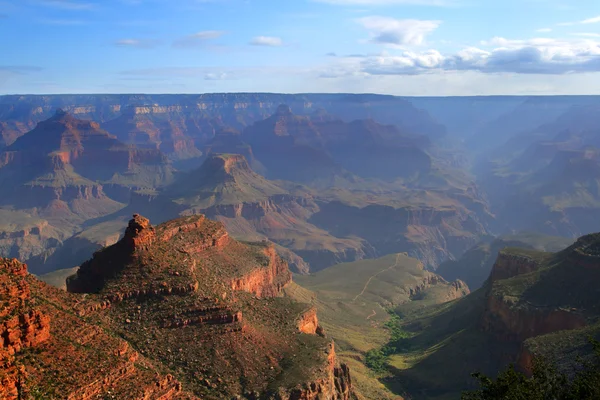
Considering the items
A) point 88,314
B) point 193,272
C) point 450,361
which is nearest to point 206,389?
point 88,314

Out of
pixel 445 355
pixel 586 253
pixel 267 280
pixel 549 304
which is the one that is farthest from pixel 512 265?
pixel 267 280

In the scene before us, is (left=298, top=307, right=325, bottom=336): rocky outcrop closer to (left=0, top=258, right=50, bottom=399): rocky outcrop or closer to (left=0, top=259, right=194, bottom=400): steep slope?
(left=0, top=259, right=194, bottom=400): steep slope

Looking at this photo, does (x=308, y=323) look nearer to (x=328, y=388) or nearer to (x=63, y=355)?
(x=328, y=388)

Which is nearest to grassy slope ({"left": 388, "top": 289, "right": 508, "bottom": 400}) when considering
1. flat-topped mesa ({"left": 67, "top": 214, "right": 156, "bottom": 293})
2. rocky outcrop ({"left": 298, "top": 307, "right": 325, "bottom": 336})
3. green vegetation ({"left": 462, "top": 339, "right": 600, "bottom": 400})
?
rocky outcrop ({"left": 298, "top": 307, "right": 325, "bottom": 336})

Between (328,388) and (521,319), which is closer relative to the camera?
(328,388)

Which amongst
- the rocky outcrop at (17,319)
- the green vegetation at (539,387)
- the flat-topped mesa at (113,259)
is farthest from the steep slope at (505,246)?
the rocky outcrop at (17,319)

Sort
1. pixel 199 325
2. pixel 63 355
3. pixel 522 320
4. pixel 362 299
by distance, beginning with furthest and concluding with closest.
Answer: pixel 362 299
pixel 522 320
pixel 199 325
pixel 63 355
